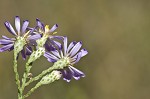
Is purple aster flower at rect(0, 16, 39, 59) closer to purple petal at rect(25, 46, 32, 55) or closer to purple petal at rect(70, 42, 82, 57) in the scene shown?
purple petal at rect(25, 46, 32, 55)

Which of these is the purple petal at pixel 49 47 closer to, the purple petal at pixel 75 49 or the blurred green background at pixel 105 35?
the purple petal at pixel 75 49

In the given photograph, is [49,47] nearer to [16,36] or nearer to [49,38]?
[49,38]

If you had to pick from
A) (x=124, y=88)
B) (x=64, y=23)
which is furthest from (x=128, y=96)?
(x=64, y=23)

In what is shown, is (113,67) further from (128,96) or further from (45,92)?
(45,92)

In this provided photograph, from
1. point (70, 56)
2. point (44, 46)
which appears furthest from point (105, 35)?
point (44, 46)

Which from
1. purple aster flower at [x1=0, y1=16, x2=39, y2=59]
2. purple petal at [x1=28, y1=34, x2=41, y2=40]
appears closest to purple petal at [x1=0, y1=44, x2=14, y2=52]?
purple aster flower at [x1=0, y1=16, x2=39, y2=59]

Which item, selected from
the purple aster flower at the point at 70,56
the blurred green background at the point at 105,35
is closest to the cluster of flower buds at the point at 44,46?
the purple aster flower at the point at 70,56
